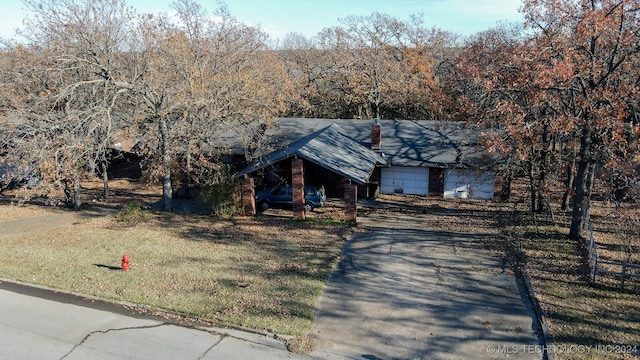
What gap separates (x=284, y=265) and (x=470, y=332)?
20.3ft

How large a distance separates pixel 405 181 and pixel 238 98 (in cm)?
1038

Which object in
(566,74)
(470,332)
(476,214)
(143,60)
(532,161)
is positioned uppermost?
(143,60)

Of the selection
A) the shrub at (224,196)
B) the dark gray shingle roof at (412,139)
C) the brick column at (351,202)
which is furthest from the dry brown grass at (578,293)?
the shrub at (224,196)

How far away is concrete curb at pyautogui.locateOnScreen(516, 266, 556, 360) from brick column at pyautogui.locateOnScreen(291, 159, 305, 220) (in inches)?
379

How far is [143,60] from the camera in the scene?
21562 mm

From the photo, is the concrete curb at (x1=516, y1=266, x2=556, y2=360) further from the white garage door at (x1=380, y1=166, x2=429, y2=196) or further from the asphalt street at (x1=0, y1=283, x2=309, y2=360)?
the white garage door at (x1=380, y1=166, x2=429, y2=196)

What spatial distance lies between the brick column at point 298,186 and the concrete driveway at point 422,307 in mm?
4471

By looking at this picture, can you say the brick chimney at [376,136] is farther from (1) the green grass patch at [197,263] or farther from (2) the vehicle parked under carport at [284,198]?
(1) the green grass patch at [197,263]

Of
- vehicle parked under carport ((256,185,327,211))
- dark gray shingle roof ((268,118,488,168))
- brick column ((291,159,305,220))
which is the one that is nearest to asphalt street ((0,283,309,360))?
brick column ((291,159,305,220))

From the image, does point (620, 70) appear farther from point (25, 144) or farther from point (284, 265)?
point (25, 144)

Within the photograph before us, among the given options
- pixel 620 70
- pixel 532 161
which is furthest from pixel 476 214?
pixel 620 70

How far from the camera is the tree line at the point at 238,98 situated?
47.7ft

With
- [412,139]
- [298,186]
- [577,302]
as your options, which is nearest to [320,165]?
[298,186]

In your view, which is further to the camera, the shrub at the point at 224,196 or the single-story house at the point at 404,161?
the single-story house at the point at 404,161
